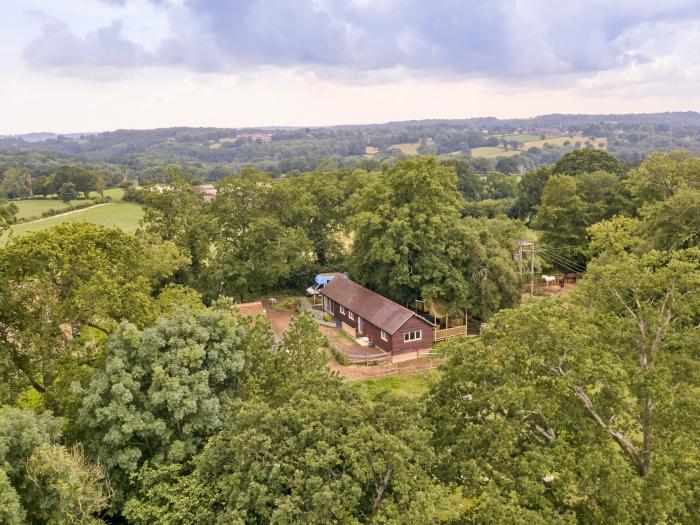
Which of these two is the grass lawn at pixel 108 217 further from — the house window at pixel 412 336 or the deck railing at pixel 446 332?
the deck railing at pixel 446 332

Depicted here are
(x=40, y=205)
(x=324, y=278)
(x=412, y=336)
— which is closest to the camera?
(x=412, y=336)

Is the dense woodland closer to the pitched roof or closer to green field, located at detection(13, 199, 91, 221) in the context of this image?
the pitched roof

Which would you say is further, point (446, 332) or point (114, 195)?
point (114, 195)

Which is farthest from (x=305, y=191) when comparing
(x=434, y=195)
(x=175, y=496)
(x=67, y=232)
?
(x=175, y=496)

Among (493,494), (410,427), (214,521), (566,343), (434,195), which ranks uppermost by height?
(434,195)

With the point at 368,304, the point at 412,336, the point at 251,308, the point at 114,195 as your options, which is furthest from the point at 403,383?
the point at 114,195

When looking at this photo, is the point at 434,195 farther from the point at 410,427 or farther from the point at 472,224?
the point at 410,427

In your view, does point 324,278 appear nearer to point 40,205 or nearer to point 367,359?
point 367,359

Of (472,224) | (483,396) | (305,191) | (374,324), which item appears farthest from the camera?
(305,191)
